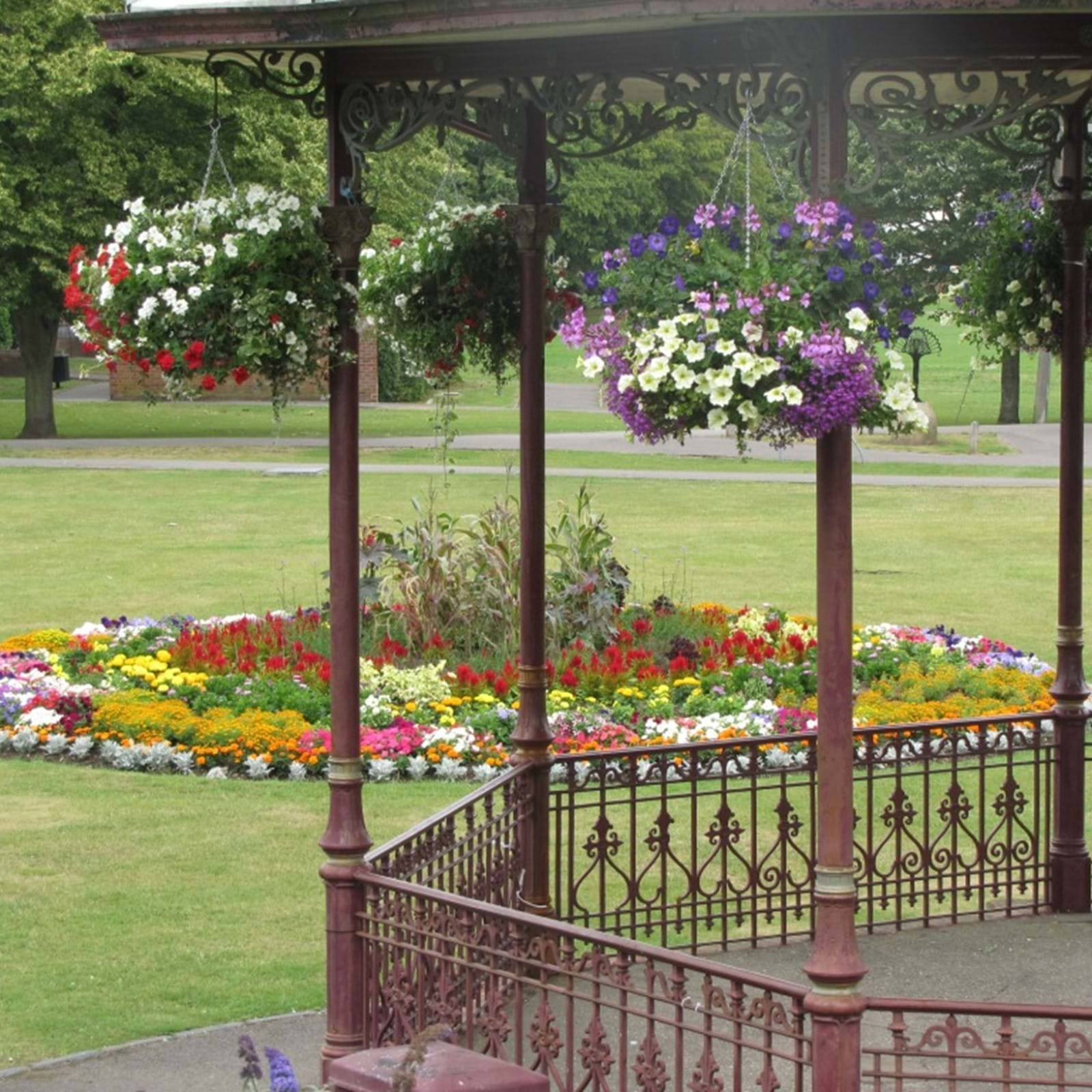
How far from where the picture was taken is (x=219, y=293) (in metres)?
6.21

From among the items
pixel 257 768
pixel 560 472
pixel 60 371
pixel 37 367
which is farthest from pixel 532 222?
pixel 60 371

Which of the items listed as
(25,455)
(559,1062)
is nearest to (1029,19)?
(559,1062)

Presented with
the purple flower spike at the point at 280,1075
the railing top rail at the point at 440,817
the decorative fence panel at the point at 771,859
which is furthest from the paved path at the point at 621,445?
the purple flower spike at the point at 280,1075

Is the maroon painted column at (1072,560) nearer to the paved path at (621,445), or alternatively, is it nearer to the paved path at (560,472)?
the paved path at (560,472)

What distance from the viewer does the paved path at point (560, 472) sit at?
28906mm

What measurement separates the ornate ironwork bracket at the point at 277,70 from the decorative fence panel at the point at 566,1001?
2517mm

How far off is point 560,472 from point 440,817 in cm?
2311

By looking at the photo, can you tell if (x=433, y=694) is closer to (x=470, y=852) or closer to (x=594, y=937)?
(x=470, y=852)

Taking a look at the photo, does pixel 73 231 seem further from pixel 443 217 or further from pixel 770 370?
pixel 770 370

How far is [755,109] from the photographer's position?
5605 mm

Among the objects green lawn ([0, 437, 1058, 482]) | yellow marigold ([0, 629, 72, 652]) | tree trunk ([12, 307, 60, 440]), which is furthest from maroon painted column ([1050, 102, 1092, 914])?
tree trunk ([12, 307, 60, 440])

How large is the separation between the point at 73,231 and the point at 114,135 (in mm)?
2012

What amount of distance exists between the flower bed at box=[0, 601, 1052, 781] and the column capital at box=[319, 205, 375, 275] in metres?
5.54

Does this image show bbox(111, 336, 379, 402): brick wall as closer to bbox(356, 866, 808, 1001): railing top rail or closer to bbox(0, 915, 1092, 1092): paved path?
bbox(0, 915, 1092, 1092): paved path
